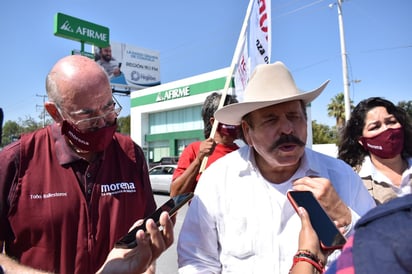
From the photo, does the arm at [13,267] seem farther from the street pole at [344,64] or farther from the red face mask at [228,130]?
the street pole at [344,64]

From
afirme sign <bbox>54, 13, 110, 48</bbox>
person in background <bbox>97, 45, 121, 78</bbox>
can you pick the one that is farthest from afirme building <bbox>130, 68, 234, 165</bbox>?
afirme sign <bbox>54, 13, 110, 48</bbox>

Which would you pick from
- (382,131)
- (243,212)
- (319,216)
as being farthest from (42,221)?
(382,131)

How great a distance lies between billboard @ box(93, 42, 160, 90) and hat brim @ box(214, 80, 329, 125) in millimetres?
39379

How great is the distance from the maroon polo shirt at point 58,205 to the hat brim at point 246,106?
782 mm

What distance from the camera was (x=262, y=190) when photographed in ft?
6.63

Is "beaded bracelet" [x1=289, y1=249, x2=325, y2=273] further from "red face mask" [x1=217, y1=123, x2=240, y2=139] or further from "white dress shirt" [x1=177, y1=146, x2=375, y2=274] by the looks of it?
"red face mask" [x1=217, y1=123, x2=240, y2=139]

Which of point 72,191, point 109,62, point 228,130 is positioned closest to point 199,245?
point 72,191

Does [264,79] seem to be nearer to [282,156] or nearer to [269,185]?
[282,156]

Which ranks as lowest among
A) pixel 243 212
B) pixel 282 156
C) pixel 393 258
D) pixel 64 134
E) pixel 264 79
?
pixel 243 212

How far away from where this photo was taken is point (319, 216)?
1380mm

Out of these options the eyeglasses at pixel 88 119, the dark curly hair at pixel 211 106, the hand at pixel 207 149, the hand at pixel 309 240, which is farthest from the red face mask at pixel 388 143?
the eyeglasses at pixel 88 119

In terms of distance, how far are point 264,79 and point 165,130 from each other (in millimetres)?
30320

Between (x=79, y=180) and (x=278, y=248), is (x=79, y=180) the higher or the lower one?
the higher one

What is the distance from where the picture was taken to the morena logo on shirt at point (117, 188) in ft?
6.49
